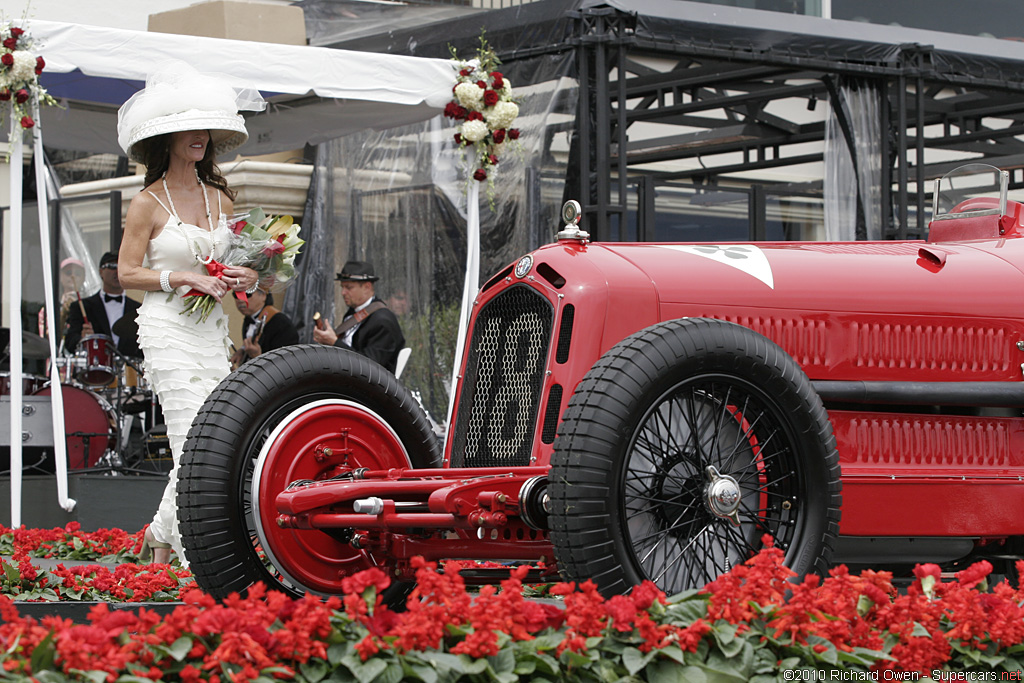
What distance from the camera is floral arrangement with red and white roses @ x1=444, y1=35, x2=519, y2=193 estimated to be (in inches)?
311

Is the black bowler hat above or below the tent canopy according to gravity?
below

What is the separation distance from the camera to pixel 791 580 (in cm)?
325

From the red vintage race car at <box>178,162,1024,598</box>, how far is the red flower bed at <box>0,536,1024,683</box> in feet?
0.86

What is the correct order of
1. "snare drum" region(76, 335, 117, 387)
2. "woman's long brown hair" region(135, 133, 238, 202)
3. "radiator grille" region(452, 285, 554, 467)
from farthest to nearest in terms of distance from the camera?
1. "snare drum" region(76, 335, 117, 387)
2. "woman's long brown hair" region(135, 133, 238, 202)
3. "radiator grille" region(452, 285, 554, 467)

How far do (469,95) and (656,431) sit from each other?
5.01 meters

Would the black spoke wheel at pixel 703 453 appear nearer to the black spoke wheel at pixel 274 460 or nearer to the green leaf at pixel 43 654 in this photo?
the black spoke wheel at pixel 274 460

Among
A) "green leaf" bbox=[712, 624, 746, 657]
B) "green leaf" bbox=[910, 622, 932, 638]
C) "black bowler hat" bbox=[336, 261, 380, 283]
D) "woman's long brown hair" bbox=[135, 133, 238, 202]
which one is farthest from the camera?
"black bowler hat" bbox=[336, 261, 380, 283]

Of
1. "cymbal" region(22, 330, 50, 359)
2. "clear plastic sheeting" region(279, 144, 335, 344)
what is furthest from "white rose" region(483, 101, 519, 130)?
"cymbal" region(22, 330, 50, 359)

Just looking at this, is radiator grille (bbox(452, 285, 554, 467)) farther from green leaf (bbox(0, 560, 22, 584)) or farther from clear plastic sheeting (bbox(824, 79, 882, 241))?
clear plastic sheeting (bbox(824, 79, 882, 241))

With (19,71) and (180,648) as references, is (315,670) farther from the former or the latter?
(19,71)

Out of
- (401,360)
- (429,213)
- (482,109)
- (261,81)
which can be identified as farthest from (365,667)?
(429,213)

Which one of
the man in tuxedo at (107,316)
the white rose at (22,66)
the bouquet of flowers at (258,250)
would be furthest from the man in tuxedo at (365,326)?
the bouquet of flowers at (258,250)

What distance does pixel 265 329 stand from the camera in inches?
364

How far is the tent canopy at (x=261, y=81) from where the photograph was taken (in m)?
6.89
